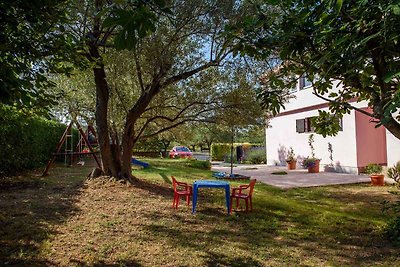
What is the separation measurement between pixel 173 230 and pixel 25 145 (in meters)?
9.14

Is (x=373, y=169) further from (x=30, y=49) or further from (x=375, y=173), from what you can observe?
(x=30, y=49)

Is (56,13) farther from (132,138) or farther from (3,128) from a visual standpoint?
(3,128)

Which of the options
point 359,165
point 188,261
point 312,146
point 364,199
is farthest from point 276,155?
point 188,261

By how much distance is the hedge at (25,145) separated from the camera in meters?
10.8

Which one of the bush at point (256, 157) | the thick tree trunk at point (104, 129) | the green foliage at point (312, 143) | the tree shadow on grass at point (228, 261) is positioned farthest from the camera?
the bush at point (256, 157)

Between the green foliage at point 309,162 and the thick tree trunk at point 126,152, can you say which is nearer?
the thick tree trunk at point 126,152

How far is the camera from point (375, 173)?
12648mm

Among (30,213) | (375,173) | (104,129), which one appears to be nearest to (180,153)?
(375,173)

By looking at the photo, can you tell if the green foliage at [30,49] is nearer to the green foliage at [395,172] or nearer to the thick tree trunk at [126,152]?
the thick tree trunk at [126,152]

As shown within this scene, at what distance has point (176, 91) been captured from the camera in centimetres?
948

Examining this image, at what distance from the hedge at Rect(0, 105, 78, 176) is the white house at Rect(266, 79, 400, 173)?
356 inches

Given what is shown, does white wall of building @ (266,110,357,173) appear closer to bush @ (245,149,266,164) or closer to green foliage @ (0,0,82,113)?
bush @ (245,149,266,164)

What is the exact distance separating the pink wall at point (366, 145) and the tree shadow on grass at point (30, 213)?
38.6 ft

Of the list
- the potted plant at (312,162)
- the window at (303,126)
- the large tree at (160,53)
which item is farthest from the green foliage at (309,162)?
the large tree at (160,53)
